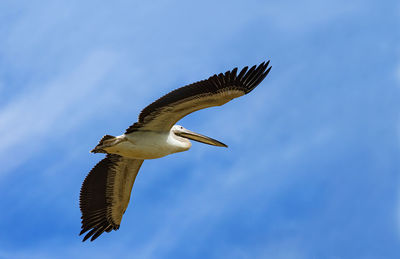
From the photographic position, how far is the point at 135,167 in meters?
15.6

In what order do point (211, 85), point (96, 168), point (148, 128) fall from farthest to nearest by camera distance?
1. point (96, 168)
2. point (148, 128)
3. point (211, 85)

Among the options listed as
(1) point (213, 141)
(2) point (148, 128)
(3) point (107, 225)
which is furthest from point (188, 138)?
(3) point (107, 225)

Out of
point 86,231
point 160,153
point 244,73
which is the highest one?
point 244,73

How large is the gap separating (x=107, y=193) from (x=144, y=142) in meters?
2.57

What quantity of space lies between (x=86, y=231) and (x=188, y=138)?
3566 mm

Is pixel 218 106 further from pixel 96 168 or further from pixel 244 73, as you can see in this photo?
pixel 96 168

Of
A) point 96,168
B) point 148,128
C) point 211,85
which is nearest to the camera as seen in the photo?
point 211,85

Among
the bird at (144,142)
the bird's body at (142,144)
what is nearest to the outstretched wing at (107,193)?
the bird at (144,142)

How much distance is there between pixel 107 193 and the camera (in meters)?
15.9

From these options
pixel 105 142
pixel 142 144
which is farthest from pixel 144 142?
pixel 105 142

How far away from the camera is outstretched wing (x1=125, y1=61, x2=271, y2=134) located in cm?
1276

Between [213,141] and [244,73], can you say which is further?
[213,141]

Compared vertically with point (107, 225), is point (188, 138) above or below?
above

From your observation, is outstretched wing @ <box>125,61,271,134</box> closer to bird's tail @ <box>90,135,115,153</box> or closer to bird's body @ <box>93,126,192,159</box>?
bird's body @ <box>93,126,192,159</box>
